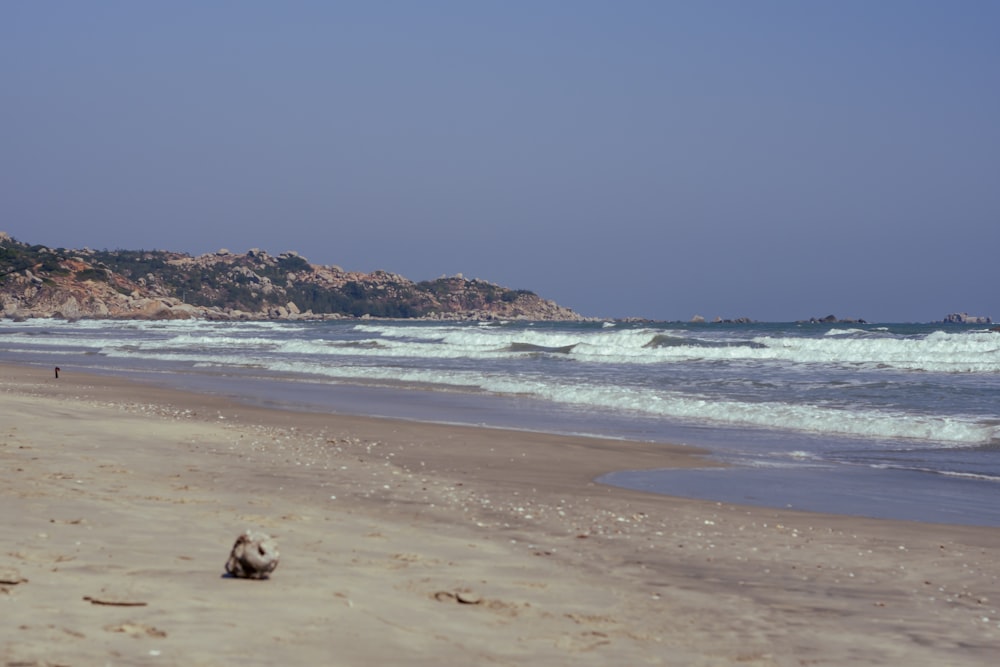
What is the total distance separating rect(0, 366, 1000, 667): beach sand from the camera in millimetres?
3787

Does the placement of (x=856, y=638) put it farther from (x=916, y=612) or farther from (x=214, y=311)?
(x=214, y=311)

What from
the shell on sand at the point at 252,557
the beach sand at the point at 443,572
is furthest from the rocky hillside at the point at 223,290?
the shell on sand at the point at 252,557

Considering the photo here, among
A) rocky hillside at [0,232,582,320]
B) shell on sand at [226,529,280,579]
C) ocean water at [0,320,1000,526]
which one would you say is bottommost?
ocean water at [0,320,1000,526]

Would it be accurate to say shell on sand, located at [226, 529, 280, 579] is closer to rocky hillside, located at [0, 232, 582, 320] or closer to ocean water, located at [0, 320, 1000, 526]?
ocean water, located at [0, 320, 1000, 526]

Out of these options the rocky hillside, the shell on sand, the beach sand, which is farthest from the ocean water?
the rocky hillside

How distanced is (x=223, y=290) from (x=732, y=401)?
131 m

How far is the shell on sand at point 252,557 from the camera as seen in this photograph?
442 centimetres

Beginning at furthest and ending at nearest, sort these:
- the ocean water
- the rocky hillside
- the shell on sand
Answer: the rocky hillside
the ocean water
the shell on sand

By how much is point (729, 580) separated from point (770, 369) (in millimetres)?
23182

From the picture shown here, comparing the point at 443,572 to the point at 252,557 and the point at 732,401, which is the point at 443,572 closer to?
the point at 252,557

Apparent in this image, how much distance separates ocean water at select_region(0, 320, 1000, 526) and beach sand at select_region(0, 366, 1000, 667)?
1658 mm

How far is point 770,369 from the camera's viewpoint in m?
27.7

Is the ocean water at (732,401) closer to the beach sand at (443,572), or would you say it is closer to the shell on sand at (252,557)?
the beach sand at (443,572)

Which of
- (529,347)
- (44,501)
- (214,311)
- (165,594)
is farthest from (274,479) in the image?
(214,311)
